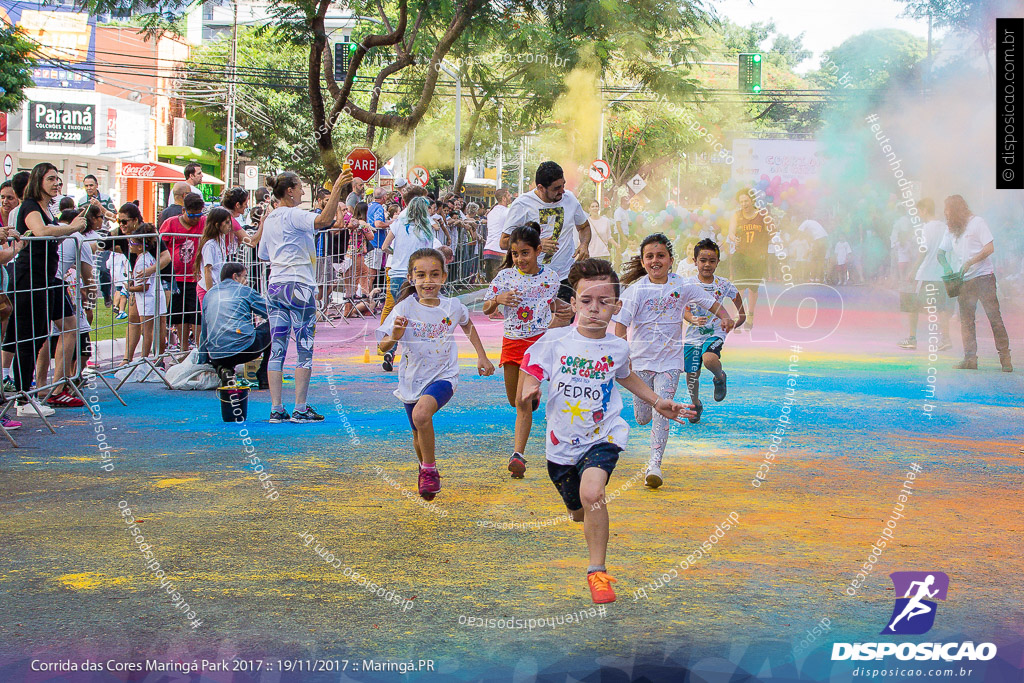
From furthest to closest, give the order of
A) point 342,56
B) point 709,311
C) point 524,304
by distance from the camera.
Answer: point 342,56 → point 524,304 → point 709,311

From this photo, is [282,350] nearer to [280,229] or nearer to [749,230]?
[280,229]

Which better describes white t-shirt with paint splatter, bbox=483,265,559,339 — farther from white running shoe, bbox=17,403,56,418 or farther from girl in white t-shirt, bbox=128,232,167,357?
girl in white t-shirt, bbox=128,232,167,357

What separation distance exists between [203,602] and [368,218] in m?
12.9

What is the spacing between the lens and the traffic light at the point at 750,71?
1689 cm

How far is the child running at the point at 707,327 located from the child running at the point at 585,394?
7.70ft

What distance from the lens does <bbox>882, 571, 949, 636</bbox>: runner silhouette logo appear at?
13.1 feet

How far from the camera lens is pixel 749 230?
13.2m

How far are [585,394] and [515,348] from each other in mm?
2866

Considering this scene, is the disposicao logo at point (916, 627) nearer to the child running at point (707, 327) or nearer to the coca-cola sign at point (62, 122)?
the child running at point (707, 327)

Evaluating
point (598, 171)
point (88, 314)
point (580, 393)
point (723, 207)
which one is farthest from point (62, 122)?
point (580, 393)

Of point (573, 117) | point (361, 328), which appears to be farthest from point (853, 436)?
point (573, 117)

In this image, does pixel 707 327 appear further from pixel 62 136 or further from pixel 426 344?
pixel 62 136

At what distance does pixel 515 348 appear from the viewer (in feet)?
24.0

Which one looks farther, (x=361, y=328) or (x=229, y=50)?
(x=229, y=50)
